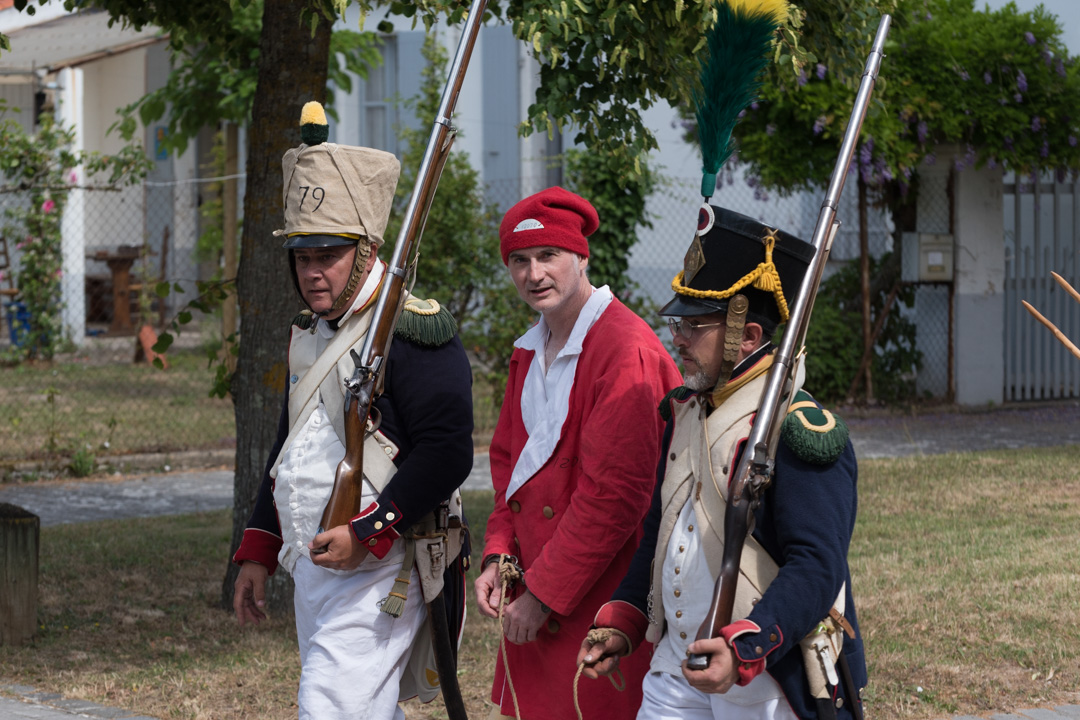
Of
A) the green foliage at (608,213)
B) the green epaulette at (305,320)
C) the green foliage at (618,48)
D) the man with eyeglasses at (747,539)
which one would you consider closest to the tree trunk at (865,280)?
the green foliage at (608,213)

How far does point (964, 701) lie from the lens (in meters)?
5.05

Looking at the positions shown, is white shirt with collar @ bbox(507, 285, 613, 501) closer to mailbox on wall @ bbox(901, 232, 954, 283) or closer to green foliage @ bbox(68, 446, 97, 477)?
green foliage @ bbox(68, 446, 97, 477)

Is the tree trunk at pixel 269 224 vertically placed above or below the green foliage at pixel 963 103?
below

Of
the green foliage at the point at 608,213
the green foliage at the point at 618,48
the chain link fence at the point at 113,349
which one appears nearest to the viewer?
the green foliage at the point at 618,48

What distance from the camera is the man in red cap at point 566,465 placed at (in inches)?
128

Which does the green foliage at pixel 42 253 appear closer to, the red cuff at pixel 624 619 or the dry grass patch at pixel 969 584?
the dry grass patch at pixel 969 584

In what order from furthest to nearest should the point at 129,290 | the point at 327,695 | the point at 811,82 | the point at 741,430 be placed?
the point at 129,290
the point at 811,82
the point at 327,695
the point at 741,430

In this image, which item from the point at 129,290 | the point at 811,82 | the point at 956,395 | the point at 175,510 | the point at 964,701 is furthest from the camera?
the point at 129,290

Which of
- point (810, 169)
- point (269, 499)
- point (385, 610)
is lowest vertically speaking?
point (385, 610)

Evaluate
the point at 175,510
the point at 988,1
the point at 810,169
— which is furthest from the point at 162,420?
the point at 988,1

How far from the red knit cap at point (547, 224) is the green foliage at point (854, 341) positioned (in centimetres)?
1033

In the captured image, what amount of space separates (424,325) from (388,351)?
13cm

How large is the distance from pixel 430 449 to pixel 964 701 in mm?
2772

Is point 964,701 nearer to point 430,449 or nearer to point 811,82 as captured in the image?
point 430,449
